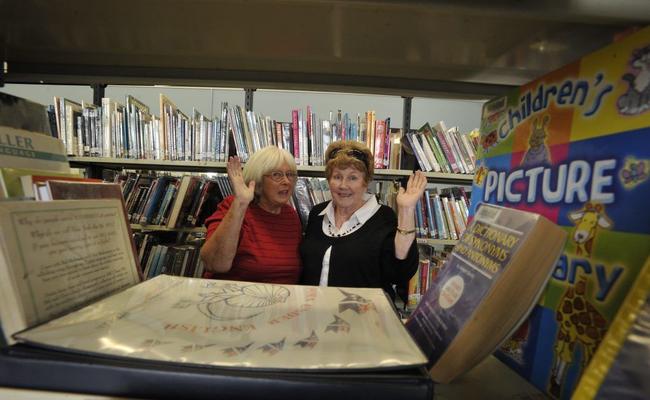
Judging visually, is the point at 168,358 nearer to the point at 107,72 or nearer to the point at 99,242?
the point at 99,242

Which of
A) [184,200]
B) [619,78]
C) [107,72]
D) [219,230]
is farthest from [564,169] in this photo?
[184,200]

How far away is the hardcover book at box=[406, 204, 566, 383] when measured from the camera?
31cm

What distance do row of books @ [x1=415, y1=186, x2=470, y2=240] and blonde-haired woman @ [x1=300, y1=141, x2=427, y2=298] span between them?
0.73 meters

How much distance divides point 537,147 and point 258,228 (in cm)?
110

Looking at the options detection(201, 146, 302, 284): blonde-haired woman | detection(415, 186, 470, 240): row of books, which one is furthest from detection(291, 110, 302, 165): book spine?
detection(415, 186, 470, 240): row of books

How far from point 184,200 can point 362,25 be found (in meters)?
1.70

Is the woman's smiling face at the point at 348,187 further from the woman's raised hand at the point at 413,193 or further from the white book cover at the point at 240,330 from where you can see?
the white book cover at the point at 240,330

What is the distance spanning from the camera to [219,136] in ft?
6.27

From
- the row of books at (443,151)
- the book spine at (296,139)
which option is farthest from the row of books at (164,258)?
the row of books at (443,151)

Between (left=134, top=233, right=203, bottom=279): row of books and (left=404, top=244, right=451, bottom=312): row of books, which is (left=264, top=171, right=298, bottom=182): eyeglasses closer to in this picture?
(left=134, top=233, right=203, bottom=279): row of books

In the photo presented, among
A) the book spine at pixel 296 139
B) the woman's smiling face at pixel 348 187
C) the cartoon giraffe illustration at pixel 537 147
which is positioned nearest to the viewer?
the cartoon giraffe illustration at pixel 537 147

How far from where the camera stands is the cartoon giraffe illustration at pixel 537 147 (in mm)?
427

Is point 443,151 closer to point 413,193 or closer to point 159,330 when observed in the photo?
point 413,193

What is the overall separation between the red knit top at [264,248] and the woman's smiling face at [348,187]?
0.80ft
